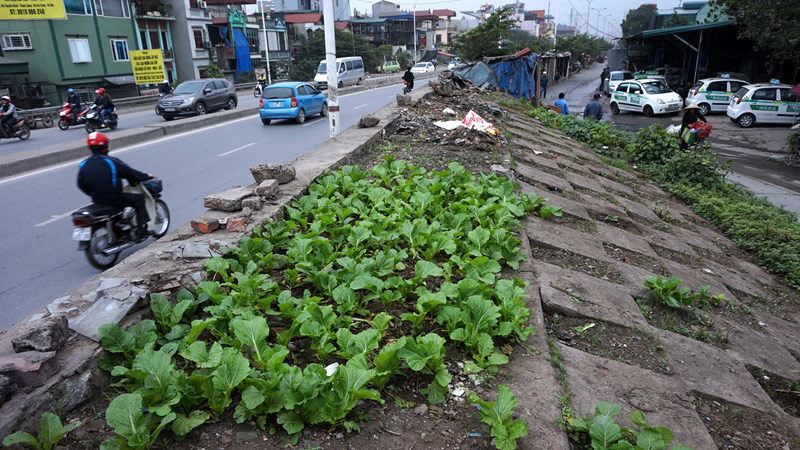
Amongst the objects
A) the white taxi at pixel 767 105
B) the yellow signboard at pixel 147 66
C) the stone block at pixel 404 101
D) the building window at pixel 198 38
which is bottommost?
the white taxi at pixel 767 105

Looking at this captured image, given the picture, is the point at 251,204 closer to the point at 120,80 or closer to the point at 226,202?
the point at 226,202

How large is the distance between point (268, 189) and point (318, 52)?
149ft

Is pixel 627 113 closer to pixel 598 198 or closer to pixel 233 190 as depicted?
pixel 598 198

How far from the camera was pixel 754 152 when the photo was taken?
15.6 meters

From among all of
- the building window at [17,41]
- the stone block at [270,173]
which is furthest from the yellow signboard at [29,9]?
the stone block at [270,173]

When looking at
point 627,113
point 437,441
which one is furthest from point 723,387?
point 627,113

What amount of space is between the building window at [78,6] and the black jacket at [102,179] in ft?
94.7

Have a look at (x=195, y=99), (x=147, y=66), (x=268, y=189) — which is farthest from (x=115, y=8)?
(x=268, y=189)

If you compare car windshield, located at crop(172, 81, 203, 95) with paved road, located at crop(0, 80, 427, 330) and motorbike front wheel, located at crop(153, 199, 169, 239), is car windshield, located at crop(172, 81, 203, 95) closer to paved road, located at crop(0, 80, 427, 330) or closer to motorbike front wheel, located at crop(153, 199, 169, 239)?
paved road, located at crop(0, 80, 427, 330)

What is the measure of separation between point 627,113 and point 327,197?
2288 centimetres

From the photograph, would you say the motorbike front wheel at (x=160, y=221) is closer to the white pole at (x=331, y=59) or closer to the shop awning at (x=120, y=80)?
the white pole at (x=331, y=59)

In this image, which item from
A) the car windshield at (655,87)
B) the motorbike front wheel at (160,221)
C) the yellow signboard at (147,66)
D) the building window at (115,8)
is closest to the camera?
the motorbike front wheel at (160,221)

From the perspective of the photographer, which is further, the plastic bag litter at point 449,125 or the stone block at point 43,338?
the plastic bag litter at point 449,125

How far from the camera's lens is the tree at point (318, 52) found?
4538cm
